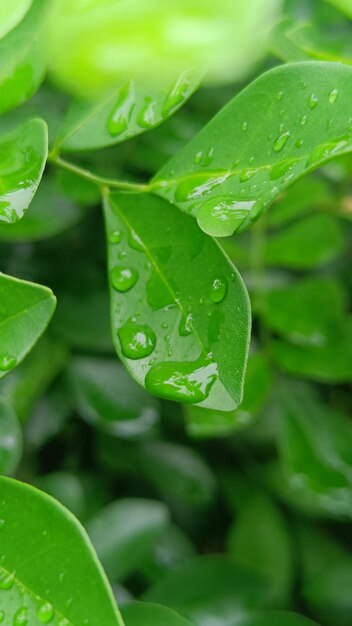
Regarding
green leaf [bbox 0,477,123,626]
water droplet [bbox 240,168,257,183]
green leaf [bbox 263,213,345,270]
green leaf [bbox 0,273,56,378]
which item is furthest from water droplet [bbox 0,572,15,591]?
green leaf [bbox 263,213,345,270]

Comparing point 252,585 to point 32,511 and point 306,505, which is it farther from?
point 32,511

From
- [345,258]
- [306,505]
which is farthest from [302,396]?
[345,258]

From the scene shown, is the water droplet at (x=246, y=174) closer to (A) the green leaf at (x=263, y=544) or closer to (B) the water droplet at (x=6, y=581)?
(B) the water droplet at (x=6, y=581)

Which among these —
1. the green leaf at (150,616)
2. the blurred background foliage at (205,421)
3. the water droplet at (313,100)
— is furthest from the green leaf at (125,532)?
the water droplet at (313,100)

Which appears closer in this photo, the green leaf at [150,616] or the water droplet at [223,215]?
the water droplet at [223,215]

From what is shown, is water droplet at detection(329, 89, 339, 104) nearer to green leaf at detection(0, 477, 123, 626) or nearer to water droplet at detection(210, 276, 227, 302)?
water droplet at detection(210, 276, 227, 302)

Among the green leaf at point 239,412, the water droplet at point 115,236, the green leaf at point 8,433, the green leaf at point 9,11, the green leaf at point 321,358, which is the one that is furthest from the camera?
the green leaf at point 321,358
